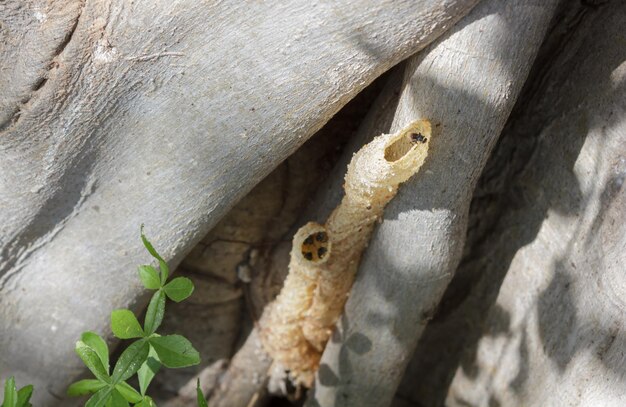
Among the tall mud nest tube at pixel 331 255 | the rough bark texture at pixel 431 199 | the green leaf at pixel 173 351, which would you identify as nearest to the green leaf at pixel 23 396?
the green leaf at pixel 173 351

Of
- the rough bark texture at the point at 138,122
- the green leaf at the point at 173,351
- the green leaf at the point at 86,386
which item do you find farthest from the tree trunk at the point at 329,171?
the green leaf at the point at 173,351

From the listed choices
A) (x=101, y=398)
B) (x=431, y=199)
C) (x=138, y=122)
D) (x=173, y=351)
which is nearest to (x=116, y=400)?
(x=101, y=398)

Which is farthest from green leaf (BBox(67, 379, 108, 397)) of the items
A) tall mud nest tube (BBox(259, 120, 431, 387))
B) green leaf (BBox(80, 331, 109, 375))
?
tall mud nest tube (BBox(259, 120, 431, 387))

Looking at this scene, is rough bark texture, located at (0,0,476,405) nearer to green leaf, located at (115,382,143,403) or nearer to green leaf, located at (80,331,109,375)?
green leaf, located at (80,331,109,375)

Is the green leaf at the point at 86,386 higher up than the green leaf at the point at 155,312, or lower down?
lower down

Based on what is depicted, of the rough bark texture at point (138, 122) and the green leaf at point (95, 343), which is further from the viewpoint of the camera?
the green leaf at point (95, 343)

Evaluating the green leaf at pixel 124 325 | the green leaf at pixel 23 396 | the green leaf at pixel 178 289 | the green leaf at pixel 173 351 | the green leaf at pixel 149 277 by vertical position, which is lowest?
the green leaf at pixel 23 396

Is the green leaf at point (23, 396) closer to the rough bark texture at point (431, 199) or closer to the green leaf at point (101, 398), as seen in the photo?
the green leaf at point (101, 398)

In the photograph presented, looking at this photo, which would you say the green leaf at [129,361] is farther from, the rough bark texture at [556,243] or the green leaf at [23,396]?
the rough bark texture at [556,243]
